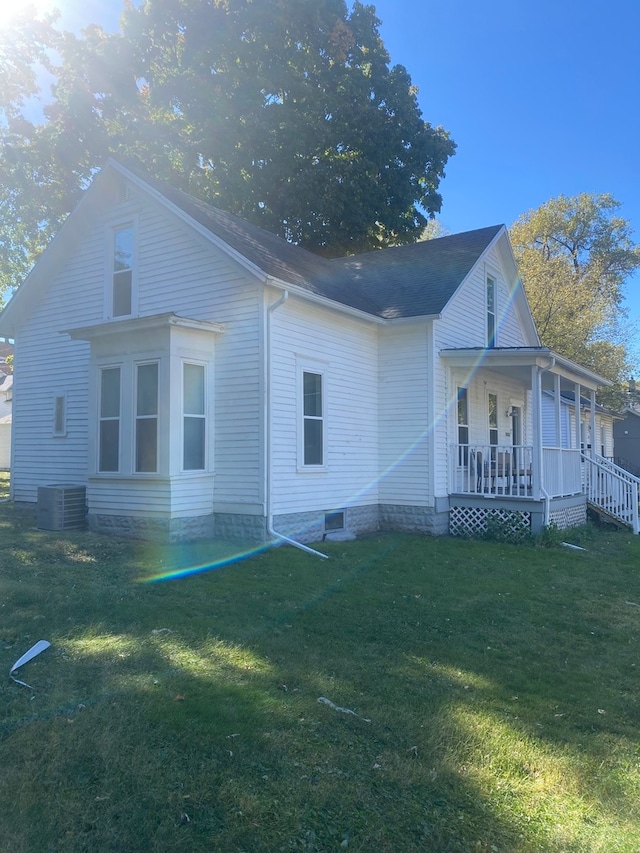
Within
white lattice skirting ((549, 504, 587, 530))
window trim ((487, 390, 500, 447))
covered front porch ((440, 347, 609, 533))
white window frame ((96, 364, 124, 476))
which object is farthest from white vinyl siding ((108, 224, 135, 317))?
white lattice skirting ((549, 504, 587, 530))

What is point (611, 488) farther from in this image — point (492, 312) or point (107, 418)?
point (107, 418)

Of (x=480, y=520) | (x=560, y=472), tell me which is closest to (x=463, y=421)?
(x=560, y=472)

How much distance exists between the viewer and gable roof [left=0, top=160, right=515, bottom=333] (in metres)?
10.9

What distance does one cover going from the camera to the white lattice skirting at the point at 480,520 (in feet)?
38.5

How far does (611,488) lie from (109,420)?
35.7 feet

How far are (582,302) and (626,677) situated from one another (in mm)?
25165

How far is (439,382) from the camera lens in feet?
40.9

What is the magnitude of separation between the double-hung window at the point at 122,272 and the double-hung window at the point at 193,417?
8.47 ft

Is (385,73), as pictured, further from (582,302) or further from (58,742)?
(58,742)

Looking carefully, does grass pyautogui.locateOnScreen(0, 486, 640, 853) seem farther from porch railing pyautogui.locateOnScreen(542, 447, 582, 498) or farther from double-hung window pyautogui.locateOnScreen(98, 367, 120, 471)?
porch railing pyautogui.locateOnScreen(542, 447, 582, 498)

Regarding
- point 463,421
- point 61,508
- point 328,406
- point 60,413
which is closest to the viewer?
point 61,508

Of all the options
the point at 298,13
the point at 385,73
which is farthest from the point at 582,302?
the point at 298,13

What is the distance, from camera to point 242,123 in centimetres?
2358

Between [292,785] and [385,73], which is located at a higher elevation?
[385,73]
